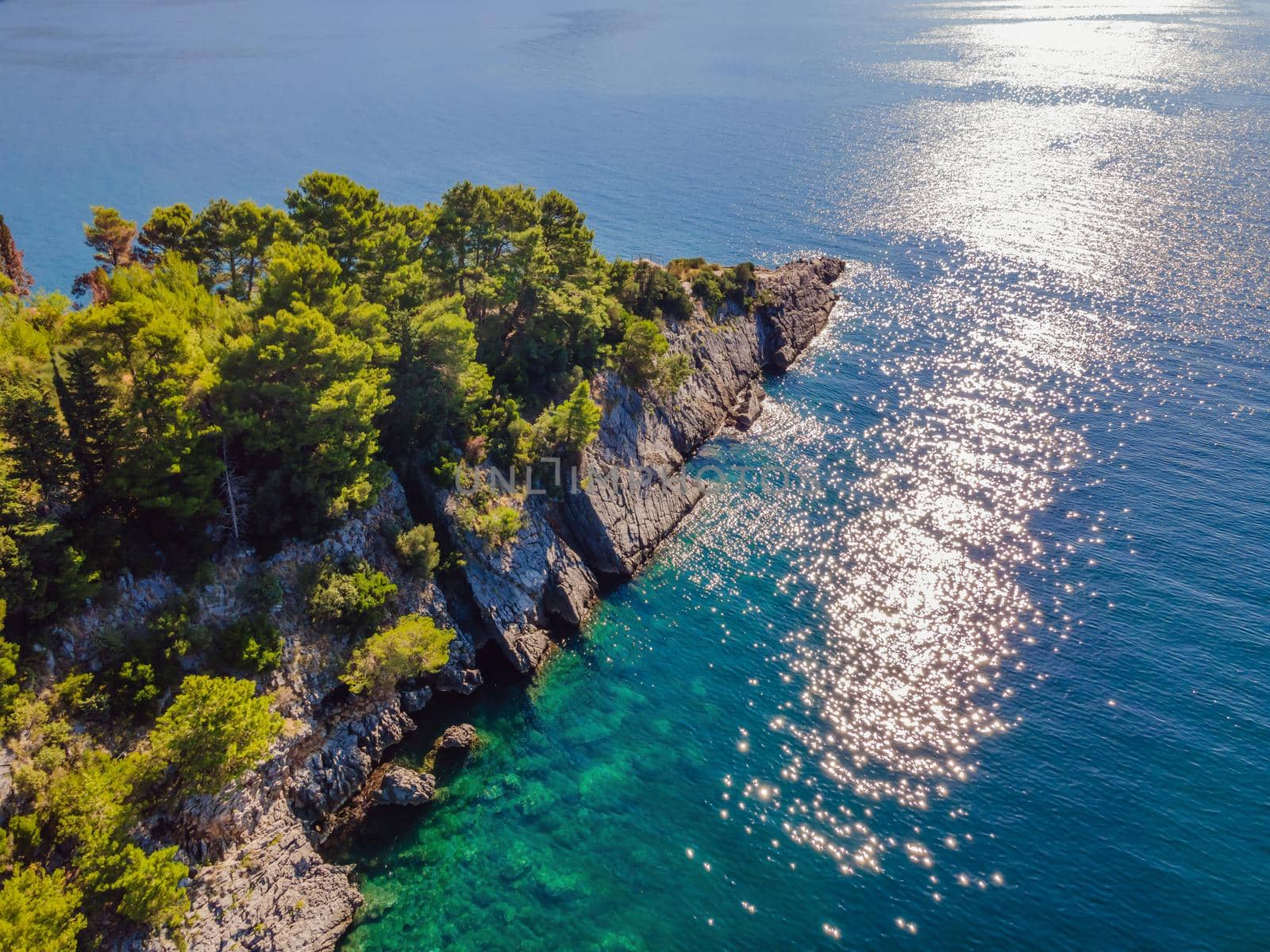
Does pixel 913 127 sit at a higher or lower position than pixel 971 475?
higher

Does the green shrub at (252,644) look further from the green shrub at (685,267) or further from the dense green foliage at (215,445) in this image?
the green shrub at (685,267)

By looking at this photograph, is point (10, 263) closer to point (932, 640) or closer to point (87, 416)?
point (87, 416)

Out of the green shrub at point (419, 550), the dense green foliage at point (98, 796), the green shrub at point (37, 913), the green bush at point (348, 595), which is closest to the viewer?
the green shrub at point (37, 913)

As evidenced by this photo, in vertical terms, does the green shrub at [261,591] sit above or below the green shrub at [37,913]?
above

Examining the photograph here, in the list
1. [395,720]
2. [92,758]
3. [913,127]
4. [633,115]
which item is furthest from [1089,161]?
[92,758]

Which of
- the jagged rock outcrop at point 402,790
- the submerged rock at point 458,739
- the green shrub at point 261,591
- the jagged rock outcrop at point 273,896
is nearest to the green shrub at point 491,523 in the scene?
the submerged rock at point 458,739

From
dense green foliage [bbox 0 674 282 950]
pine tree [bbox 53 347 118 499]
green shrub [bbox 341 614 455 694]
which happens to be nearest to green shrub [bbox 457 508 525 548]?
green shrub [bbox 341 614 455 694]

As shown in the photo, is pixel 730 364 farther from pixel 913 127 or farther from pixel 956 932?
pixel 913 127
